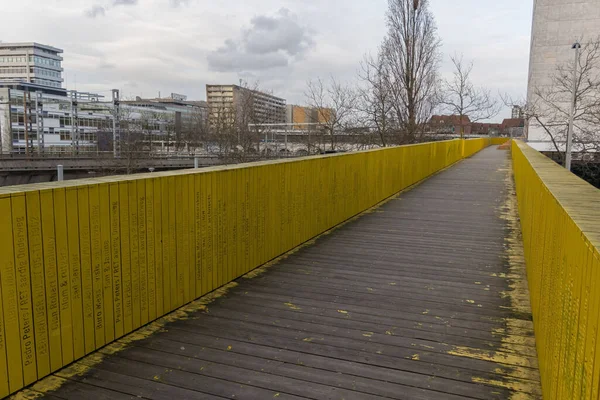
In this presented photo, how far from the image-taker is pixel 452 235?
352 inches

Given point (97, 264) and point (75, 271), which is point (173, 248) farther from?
point (75, 271)

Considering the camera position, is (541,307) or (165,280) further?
(165,280)

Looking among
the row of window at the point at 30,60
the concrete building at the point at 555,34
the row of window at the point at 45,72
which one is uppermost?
the row of window at the point at 30,60

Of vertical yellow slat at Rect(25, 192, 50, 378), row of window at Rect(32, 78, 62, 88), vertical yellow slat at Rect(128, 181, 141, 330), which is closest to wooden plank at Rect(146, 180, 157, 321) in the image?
vertical yellow slat at Rect(128, 181, 141, 330)

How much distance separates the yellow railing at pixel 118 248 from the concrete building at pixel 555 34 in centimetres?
5678

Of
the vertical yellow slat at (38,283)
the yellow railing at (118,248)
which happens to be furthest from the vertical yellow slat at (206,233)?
the vertical yellow slat at (38,283)

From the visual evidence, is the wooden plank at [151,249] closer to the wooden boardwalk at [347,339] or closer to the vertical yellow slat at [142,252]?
the vertical yellow slat at [142,252]

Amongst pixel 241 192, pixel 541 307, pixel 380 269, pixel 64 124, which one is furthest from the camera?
pixel 64 124

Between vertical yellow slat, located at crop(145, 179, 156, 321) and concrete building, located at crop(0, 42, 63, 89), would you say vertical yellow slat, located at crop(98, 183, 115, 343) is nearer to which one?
vertical yellow slat, located at crop(145, 179, 156, 321)

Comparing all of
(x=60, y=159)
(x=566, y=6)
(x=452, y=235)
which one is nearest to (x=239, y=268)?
(x=452, y=235)

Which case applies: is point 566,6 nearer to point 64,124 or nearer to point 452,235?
point 452,235

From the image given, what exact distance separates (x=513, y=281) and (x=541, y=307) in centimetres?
225

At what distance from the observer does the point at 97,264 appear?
4.14 m

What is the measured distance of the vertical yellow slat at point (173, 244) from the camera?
197 inches
